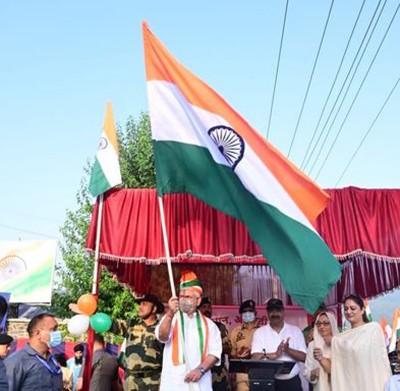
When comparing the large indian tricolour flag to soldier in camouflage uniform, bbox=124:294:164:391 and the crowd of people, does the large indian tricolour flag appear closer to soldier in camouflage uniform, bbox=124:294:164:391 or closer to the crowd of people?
the crowd of people

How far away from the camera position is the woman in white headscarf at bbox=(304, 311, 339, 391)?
486cm

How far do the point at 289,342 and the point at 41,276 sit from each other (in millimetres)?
14753

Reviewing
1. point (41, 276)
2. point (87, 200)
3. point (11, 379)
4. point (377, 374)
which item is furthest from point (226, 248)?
point (41, 276)

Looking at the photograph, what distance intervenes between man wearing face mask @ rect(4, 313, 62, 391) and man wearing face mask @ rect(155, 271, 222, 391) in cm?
97

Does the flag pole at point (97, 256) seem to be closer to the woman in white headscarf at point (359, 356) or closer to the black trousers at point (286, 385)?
the black trousers at point (286, 385)

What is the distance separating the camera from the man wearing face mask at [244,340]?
6.27m

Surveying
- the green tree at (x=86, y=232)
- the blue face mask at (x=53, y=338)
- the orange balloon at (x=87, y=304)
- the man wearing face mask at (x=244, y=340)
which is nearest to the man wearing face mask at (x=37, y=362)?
the blue face mask at (x=53, y=338)

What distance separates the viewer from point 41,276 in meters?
18.4

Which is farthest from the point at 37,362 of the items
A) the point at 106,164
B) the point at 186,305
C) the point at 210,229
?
the point at 210,229

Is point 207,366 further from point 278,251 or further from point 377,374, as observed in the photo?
point 377,374

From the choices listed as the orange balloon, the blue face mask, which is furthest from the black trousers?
the blue face mask

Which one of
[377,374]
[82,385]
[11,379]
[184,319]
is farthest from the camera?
[82,385]

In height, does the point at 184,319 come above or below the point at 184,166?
below

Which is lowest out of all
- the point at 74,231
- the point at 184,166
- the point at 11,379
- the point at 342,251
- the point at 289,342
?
the point at 11,379
